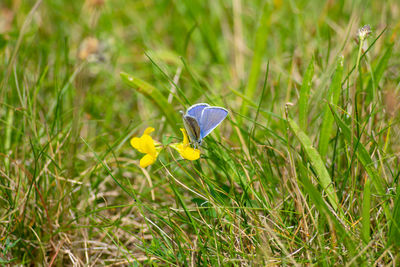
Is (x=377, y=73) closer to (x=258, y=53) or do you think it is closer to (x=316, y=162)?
(x=316, y=162)

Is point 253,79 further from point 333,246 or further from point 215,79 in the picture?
point 333,246

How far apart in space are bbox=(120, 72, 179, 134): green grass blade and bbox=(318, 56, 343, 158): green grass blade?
2.29 feet

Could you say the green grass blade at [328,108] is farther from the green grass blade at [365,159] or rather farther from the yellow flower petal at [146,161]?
the yellow flower petal at [146,161]

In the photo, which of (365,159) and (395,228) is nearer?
(395,228)

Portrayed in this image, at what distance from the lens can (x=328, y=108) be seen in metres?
1.85

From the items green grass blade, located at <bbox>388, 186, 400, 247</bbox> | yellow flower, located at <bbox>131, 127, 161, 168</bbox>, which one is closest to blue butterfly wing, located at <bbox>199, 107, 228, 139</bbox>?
yellow flower, located at <bbox>131, 127, 161, 168</bbox>

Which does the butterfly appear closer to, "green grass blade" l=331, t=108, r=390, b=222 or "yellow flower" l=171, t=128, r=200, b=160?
"yellow flower" l=171, t=128, r=200, b=160

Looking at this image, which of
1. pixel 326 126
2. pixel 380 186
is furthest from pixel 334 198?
pixel 326 126

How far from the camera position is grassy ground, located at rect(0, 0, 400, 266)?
1.63 m

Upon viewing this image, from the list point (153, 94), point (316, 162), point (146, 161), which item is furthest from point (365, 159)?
point (153, 94)

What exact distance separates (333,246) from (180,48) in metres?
2.48

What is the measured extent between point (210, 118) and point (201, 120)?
0.17 ft

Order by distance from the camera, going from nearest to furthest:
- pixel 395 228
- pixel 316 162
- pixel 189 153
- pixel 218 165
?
pixel 395 228
pixel 189 153
pixel 316 162
pixel 218 165

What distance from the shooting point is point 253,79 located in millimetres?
2934
